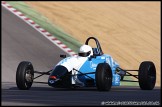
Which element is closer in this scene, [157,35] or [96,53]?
[96,53]

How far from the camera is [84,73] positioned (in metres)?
18.1

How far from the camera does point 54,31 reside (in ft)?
101

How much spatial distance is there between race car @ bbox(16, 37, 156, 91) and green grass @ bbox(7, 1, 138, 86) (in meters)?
9.22

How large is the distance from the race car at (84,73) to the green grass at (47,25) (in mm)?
9217

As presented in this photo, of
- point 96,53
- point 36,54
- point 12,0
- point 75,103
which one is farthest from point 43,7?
point 75,103

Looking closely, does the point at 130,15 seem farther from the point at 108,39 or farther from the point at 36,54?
the point at 36,54

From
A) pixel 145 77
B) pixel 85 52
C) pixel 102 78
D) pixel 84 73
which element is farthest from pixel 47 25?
pixel 102 78

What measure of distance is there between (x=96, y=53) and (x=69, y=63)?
1.31 metres

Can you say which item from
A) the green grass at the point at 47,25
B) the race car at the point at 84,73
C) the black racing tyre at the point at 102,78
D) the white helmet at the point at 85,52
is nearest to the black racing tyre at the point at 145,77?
the race car at the point at 84,73

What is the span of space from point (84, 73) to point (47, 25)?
14.0m

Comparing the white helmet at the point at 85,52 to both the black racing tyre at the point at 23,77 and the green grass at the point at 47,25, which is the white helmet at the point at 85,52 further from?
the green grass at the point at 47,25

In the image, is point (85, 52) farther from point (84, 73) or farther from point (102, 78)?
point (102, 78)

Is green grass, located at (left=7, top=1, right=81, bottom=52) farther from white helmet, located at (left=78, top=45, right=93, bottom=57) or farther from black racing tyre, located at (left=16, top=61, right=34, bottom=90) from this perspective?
black racing tyre, located at (left=16, top=61, right=34, bottom=90)

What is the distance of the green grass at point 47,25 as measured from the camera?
1149 inches
